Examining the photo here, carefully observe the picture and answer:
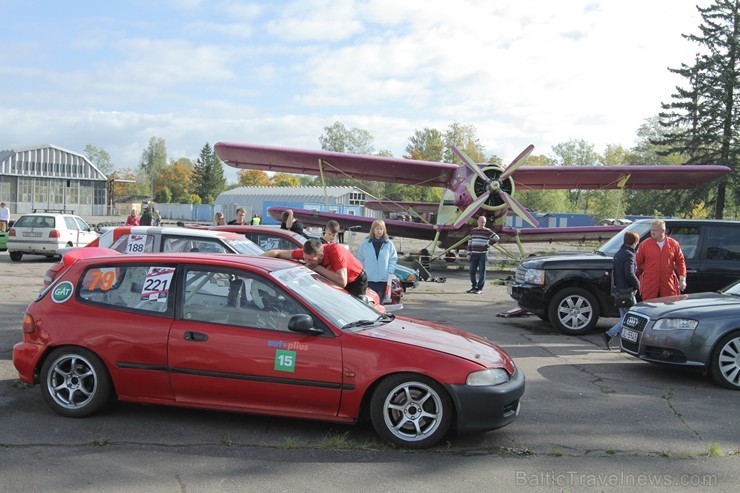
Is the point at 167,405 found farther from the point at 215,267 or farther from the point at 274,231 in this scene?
the point at 274,231

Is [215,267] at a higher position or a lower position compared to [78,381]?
higher

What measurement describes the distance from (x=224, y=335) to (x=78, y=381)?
1315mm

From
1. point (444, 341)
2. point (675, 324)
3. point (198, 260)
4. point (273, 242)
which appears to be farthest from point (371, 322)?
point (273, 242)

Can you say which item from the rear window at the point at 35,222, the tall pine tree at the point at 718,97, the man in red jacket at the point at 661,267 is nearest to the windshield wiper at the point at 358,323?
the man in red jacket at the point at 661,267

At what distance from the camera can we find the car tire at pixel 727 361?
270 inches

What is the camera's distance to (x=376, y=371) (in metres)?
4.70

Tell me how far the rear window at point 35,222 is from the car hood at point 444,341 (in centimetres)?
1673

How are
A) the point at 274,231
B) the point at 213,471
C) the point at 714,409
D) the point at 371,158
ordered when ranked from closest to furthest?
1. the point at 213,471
2. the point at 714,409
3. the point at 274,231
4. the point at 371,158

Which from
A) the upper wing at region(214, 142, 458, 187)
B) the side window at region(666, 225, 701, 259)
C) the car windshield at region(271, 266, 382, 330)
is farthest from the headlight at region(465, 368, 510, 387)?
the upper wing at region(214, 142, 458, 187)

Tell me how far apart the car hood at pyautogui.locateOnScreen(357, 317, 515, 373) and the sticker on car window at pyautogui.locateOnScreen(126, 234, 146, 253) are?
4.46m

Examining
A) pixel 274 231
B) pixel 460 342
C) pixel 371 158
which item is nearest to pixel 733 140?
pixel 371 158

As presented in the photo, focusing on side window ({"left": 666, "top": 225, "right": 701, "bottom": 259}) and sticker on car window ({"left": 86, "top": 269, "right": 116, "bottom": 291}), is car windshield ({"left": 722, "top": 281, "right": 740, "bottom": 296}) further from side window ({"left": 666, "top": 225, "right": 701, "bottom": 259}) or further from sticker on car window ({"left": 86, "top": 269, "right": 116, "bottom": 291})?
sticker on car window ({"left": 86, "top": 269, "right": 116, "bottom": 291})

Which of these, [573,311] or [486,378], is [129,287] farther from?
[573,311]

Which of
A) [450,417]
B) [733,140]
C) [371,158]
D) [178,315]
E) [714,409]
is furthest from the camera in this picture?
[733,140]
